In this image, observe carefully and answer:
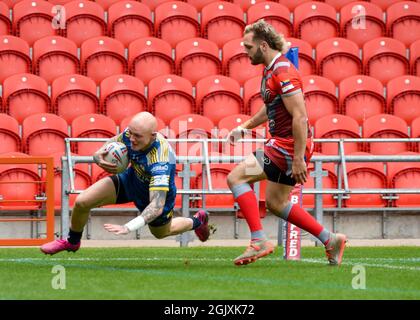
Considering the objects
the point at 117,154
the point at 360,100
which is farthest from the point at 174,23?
the point at 117,154

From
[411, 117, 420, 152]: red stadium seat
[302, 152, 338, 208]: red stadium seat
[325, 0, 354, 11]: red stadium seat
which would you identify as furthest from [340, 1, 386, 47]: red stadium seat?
[302, 152, 338, 208]: red stadium seat

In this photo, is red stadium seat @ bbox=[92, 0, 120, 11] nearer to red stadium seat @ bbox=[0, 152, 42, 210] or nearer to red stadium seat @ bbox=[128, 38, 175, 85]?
red stadium seat @ bbox=[128, 38, 175, 85]

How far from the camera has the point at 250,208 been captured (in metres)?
8.06

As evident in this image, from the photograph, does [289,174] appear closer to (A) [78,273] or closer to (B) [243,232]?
(A) [78,273]

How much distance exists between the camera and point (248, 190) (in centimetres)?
805

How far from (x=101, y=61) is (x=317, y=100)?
3.12 meters

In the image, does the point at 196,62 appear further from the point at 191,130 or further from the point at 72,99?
the point at 191,130

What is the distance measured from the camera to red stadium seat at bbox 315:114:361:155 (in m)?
13.9

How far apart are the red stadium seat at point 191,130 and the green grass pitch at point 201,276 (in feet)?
8.01

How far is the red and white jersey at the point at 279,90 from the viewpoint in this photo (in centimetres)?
776

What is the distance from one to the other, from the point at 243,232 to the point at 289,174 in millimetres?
4952

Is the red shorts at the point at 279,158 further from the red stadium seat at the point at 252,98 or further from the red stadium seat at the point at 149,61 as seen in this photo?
the red stadium seat at the point at 149,61

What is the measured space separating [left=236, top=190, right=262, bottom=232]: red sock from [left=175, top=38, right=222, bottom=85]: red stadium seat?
7.18 metres

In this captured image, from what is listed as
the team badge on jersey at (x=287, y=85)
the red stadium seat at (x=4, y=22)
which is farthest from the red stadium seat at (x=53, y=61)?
the team badge on jersey at (x=287, y=85)
